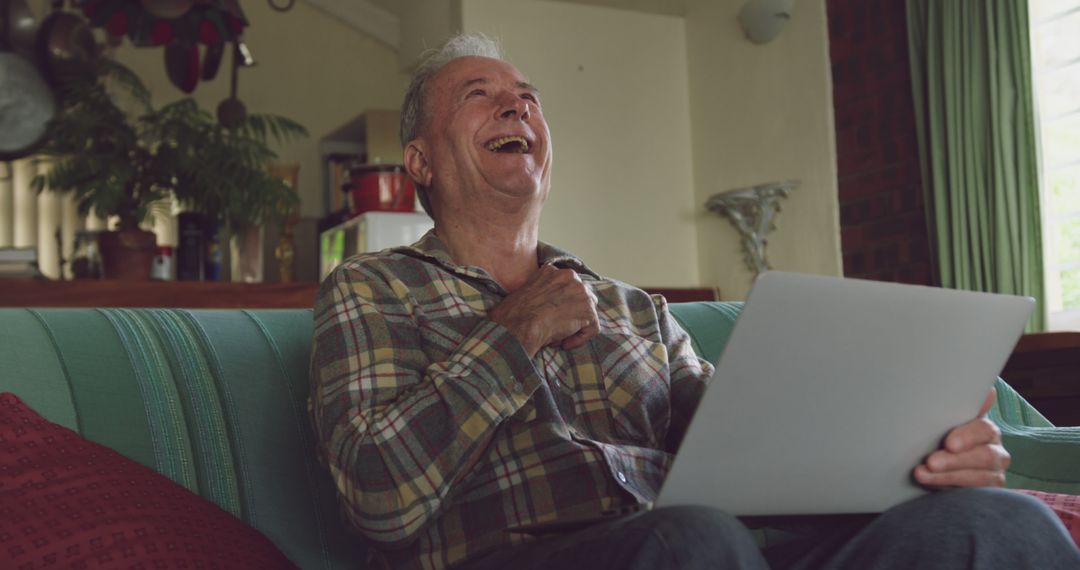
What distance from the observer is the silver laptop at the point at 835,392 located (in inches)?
37.4

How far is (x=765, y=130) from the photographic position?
471cm

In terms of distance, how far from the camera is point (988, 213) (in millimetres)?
3697

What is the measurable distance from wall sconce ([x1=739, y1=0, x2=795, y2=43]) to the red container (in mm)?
1804

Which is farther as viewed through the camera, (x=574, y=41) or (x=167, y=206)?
(x=574, y=41)

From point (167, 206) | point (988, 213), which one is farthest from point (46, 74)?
point (988, 213)

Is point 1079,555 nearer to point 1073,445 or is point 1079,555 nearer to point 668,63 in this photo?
point 1073,445

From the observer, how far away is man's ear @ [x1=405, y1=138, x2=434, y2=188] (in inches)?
67.0

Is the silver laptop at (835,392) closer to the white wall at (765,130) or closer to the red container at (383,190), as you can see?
the red container at (383,190)

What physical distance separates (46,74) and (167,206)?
0.77 meters

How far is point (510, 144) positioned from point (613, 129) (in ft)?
11.4

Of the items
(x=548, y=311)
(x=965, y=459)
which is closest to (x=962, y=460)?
(x=965, y=459)

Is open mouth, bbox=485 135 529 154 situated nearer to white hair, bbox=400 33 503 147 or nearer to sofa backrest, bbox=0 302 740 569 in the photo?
white hair, bbox=400 33 503 147

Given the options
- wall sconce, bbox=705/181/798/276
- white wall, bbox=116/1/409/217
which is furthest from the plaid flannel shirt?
white wall, bbox=116/1/409/217

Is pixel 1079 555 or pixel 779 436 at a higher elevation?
pixel 779 436
